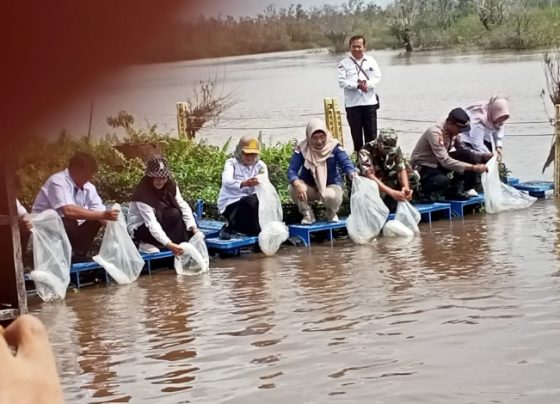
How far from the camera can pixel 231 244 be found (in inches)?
274

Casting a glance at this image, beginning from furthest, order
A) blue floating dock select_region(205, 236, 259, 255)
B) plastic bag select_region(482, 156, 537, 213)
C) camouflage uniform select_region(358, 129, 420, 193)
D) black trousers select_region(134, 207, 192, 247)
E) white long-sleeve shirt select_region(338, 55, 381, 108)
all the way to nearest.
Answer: white long-sleeve shirt select_region(338, 55, 381, 108) → plastic bag select_region(482, 156, 537, 213) → camouflage uniform select_region(358, 129, 420, 193) → blue floating dock select_region(205, 236, 259, 255) → black trousers select_region(134, 207, 192, 247)

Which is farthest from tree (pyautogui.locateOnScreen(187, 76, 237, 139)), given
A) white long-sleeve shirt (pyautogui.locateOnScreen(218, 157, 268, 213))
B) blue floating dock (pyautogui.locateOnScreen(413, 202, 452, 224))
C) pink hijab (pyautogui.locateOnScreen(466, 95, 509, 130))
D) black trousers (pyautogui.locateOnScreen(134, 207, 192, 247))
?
pink hijab (pyautogui.locateOnScreen(466, 95, 509, 130))

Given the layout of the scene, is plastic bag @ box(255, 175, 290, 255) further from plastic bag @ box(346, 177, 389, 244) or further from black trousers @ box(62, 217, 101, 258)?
black trousers @ box(62, 217, 101, 258)

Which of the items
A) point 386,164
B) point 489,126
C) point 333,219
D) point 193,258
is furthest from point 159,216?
A: point 489,126

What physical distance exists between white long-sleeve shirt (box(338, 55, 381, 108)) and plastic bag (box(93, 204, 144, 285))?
280 centimetres

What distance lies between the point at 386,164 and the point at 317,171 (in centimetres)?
60

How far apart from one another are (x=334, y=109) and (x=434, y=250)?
142 inches

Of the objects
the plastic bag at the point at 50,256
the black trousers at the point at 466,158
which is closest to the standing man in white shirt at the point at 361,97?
the black trousers at the point at 466,158

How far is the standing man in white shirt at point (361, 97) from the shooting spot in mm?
8352

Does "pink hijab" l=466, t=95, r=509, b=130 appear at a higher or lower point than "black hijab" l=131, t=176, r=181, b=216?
higher

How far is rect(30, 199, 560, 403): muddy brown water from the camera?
12.1 feet

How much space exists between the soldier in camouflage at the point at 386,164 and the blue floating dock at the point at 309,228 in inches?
18.3

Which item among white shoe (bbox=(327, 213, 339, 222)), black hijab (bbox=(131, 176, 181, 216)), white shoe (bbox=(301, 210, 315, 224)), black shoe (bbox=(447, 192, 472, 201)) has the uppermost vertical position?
black hijab (bbox=(131, 176, 181, 216))

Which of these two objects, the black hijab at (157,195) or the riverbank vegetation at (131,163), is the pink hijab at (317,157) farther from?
the black hijab at (157,195)
